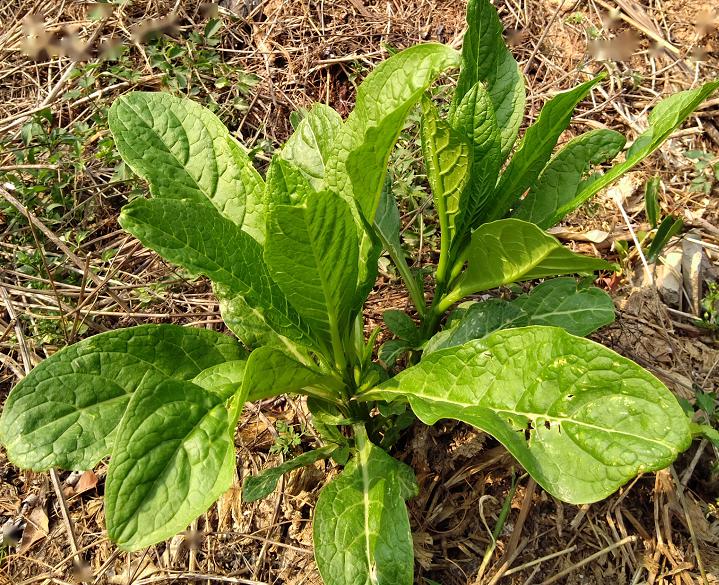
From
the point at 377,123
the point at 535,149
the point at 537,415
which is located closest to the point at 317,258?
the point at 377,123

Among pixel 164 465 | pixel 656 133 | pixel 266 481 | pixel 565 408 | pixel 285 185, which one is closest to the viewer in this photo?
pixel 164 465

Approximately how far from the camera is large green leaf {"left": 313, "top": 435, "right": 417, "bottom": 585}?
1.61 metres

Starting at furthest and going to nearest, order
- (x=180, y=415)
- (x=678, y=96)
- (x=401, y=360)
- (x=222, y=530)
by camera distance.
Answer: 1. (x=401, y=360)
2. (x=222, y=530)
3. (x=678, y=96)
4. (x=180, y=415)

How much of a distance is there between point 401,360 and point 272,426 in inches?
21.9

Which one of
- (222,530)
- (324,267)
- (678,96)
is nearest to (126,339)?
(324,267)

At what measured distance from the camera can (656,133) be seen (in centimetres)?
167

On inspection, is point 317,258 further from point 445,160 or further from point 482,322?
point 482,322

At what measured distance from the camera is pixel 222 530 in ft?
7.12

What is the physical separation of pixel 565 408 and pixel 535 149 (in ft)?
2.62

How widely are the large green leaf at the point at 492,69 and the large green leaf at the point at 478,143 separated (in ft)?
0.21

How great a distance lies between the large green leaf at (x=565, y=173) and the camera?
1.87 m

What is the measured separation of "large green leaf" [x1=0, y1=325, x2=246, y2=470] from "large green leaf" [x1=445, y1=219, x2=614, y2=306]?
0.91 metres

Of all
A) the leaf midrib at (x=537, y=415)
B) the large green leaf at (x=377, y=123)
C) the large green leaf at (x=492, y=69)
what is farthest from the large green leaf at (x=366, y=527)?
the large green leaf at (x=492, y=69)

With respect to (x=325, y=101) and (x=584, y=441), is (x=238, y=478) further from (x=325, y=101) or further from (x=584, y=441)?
(x=325, y=101)
